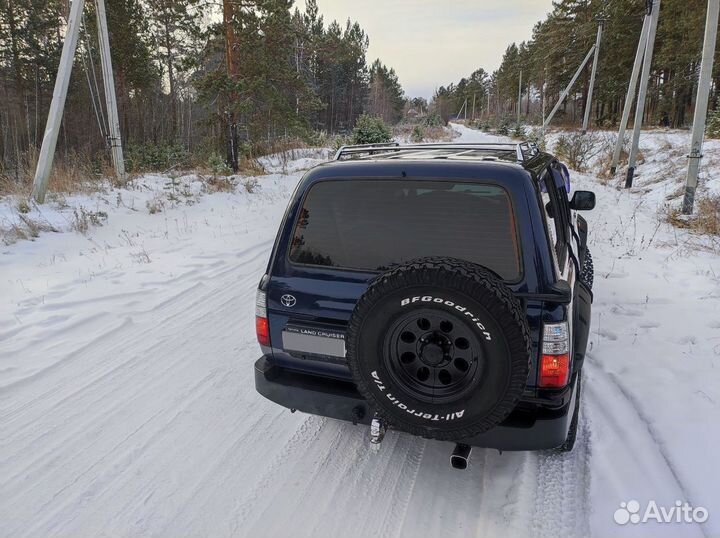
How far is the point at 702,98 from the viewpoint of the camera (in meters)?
9.14

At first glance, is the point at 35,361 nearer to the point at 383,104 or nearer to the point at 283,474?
the point at 283,474

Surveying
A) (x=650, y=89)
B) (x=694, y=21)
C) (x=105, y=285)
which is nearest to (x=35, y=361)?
(x=105, y=285)

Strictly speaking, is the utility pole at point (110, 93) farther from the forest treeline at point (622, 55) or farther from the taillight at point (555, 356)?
the forest treeline at point (622, 55)

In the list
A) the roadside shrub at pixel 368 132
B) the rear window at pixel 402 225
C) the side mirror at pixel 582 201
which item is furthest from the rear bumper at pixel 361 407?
the roadside shrub at pixel 368 132

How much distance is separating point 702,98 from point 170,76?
35720 mm

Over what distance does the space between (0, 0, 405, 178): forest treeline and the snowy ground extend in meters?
8.63

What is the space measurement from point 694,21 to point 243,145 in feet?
85.2

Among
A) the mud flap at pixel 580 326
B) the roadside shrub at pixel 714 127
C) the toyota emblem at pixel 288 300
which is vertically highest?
the roadside shrub at pixel 714 127

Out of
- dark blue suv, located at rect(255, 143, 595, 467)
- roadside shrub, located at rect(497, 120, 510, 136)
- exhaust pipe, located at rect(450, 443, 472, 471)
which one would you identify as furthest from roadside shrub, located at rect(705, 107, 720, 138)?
roadside shrub, located at rect(497, 120, 510, 136)

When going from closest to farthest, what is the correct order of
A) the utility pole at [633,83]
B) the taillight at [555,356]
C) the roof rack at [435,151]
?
the taillight at [555,356] < the roof rack at [435,151] < the utility pole at [633,83]

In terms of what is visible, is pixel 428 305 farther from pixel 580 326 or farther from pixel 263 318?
pixel 580 326

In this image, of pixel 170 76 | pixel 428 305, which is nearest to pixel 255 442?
pixel 428 305

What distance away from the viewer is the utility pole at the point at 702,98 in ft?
29.5

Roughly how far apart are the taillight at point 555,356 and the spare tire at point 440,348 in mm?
→ 222
